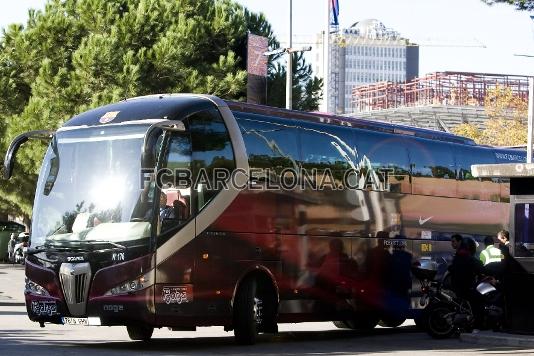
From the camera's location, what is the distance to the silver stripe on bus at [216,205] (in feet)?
52.4

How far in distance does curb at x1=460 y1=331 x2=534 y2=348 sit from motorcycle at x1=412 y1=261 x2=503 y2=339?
67 cm

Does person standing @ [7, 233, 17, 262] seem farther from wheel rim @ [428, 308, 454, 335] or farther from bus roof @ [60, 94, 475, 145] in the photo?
bus roof @ [60, 94, 475, 145]

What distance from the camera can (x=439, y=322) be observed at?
19781mm

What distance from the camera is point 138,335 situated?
18.0 meters

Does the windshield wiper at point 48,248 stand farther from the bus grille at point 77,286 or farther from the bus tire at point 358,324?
the bus tire at point 358,324

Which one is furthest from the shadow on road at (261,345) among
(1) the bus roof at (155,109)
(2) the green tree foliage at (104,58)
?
(2) the green tree foliage at (104,58)

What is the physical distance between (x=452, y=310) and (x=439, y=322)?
284mm

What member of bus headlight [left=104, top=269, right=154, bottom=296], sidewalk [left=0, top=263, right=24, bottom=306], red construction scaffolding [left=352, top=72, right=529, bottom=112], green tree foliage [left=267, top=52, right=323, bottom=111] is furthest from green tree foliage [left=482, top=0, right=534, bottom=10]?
red construction scaffolding [left=352, top=72, right=529, bottom=112]

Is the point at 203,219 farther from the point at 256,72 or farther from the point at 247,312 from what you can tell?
the point at 256,72

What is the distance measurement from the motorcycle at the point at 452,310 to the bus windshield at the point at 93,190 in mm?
5835

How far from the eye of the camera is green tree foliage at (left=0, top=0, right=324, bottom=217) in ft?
135

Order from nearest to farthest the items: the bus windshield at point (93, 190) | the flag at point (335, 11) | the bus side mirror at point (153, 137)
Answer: the bus side mirror at point (153, 137) → the bus windshield at point (93, 190) → the flag at point (335, 11)

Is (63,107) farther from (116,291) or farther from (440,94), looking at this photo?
(440,94)

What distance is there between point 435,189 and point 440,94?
124 meters
